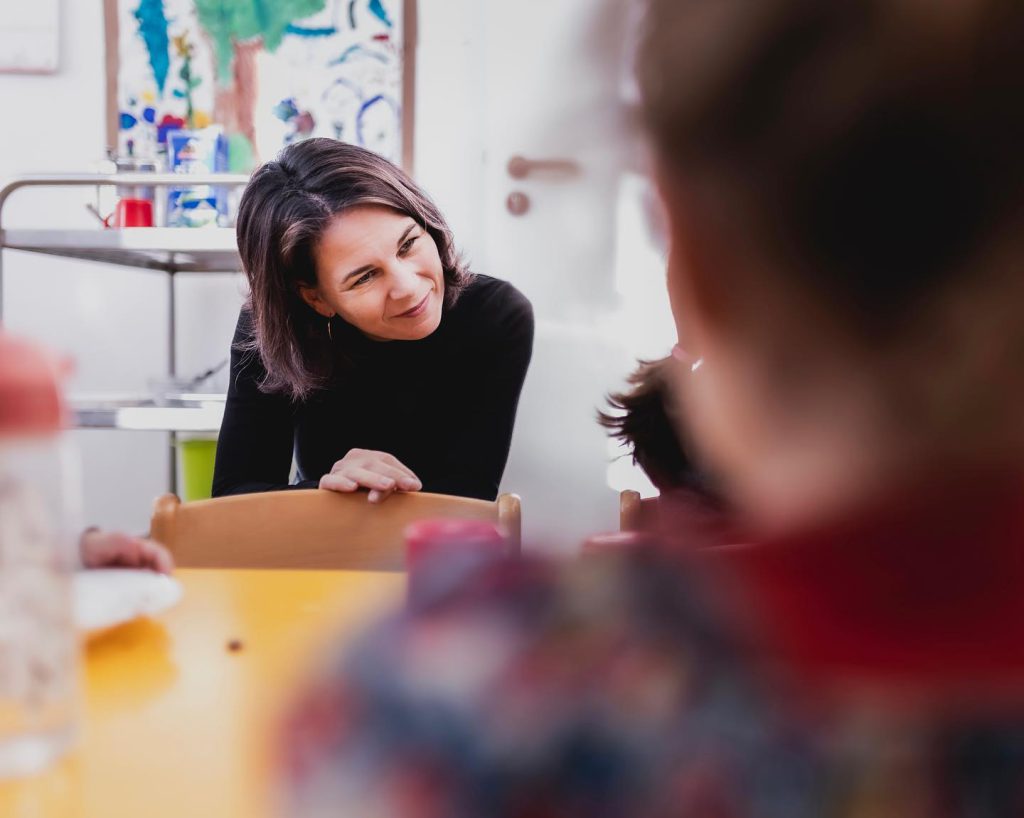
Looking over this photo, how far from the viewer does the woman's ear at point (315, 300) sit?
4.35ft

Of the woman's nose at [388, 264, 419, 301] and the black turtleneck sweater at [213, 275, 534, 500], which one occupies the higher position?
the woman's nose at [388, 264, 419, 301]

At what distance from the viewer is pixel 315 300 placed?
1.35 m

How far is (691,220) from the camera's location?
0.48ft

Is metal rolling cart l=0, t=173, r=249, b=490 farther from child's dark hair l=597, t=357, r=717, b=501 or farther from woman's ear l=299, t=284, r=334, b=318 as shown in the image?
child's dark hair l=597, t=357, r=717, b=501

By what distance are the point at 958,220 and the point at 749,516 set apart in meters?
0.06

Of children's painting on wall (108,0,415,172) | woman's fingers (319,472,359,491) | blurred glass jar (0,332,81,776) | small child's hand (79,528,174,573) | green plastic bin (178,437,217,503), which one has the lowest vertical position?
green plastic bin (178,437,217,503)

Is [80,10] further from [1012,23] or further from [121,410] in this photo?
[1012,23]

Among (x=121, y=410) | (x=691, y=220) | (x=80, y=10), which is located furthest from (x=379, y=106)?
(x=691, y=220)

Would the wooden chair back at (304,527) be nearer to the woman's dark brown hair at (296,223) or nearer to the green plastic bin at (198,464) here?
the woman's dark brown hair at (296,223)

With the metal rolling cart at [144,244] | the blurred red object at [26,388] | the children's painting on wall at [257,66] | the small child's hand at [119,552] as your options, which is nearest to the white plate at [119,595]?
the small child's hand at [119,552]

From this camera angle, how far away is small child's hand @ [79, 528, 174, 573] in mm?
624

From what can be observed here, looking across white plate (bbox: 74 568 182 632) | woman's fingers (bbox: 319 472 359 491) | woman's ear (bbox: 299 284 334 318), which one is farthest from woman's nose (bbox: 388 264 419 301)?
white plate (bbox: 74 568 182 632)

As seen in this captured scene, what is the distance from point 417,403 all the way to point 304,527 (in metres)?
0.45

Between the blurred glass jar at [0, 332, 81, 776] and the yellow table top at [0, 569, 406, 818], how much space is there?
0.02 metres
